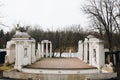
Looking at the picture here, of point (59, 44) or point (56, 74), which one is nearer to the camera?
point (56, 74)

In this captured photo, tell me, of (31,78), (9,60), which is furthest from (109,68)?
(9,60)

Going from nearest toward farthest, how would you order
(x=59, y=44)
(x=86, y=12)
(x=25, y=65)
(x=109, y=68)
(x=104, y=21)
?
(x=109, y=68) < (x=25, y=65) < (x=104, y=21) < (x=86, y=12) < (x=59, y=44)

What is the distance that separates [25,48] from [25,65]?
2.03 metres

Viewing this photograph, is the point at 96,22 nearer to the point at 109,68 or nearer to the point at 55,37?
the point at 109,68

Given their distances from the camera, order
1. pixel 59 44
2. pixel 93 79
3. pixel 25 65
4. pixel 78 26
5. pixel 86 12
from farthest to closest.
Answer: pixel 78 26 → pixel 59 44 → pixel 86 12 → pixel 25 65 → pixel 93 79

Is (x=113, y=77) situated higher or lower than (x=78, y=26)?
lower

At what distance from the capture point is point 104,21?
124 feet

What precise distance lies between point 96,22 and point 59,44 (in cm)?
2392

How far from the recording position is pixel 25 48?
105 ft

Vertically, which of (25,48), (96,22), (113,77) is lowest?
(113,77)

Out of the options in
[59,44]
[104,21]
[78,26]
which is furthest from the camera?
[78,26]

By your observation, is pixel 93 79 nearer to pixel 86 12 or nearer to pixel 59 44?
pixel 86 12

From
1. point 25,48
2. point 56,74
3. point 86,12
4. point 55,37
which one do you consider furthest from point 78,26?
point 56,74

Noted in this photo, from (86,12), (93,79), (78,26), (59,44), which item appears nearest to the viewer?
(93,79)
